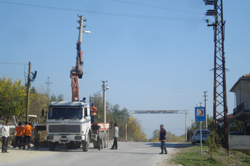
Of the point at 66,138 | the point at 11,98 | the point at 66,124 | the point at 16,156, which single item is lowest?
the point at 16,156

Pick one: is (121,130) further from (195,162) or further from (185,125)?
(195,162)

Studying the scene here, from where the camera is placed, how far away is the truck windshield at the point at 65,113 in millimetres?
17438

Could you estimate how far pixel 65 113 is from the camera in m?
17.5

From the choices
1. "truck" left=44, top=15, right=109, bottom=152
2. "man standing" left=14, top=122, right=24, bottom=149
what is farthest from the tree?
"truck" left=44, top=15, right=109, bottom=152

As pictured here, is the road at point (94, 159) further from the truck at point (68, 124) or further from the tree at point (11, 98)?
the tree at point (11, 98)

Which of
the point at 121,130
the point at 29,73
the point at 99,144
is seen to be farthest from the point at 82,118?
the point at 121,130

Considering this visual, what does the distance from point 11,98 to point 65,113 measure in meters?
25.2

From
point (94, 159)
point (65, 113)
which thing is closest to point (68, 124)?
point (65, 113)

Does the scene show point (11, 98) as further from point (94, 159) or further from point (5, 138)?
point (94, 159)

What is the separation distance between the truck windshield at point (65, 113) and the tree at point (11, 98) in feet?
77.8

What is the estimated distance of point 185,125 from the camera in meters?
60.2

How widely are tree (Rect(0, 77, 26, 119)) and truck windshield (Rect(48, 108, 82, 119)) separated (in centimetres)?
2370

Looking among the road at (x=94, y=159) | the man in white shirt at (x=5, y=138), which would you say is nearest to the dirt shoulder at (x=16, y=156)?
the man in white shirt at (x=5, y=138)

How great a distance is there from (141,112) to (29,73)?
3831 cm
